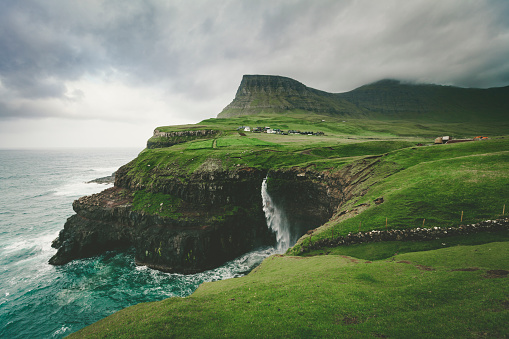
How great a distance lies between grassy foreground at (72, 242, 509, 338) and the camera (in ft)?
34.5

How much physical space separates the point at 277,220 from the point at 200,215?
16.8 m

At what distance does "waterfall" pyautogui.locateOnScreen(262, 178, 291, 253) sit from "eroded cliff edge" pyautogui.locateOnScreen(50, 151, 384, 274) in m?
1.44

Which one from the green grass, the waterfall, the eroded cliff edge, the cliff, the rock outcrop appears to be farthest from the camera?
the rock outcrop

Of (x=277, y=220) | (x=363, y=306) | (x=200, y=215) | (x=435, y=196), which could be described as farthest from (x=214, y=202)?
(x=363, y=306)

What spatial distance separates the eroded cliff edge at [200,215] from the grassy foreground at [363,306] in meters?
21.8

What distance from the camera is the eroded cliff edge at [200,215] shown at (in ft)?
133

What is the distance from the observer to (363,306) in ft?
41.2

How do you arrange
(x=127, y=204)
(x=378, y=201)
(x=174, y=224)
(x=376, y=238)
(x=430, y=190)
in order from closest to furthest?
(x=376, y=238) → (x=430, y=190) → (x=378, y=201) → (x=174, y=224) → (x=127, y=204)

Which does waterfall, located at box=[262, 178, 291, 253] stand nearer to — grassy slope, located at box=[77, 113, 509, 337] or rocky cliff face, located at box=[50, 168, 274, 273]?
rocky cliff face, located at box=[50, 168, 274, 273]

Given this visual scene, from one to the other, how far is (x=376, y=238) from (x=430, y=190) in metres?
9.19

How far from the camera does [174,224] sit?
44625 millimetres

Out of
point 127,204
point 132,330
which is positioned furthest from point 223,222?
point 132,330

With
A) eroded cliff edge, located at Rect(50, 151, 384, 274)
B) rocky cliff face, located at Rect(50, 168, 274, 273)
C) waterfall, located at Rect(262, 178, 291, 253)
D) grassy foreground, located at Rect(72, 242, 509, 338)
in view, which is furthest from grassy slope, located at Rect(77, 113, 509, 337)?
waterfall, located at Rect(262, 178, 291, 253)

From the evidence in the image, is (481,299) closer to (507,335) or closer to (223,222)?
(507,335)
